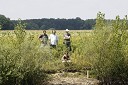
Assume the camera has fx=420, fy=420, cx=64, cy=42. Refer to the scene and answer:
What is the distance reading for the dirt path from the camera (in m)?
16.0

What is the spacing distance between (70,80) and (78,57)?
2.31 m

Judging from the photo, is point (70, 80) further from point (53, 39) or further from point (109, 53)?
point (53, 39)

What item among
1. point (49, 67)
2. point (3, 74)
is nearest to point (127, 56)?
point (49, 67)

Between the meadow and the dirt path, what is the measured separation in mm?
395

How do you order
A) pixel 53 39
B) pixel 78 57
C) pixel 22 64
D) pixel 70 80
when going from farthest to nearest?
1. pixel 53 39
2. pixel 78 57
3. pixel 70 80
4. pixel 22 64

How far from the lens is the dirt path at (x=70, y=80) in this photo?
16.0 m

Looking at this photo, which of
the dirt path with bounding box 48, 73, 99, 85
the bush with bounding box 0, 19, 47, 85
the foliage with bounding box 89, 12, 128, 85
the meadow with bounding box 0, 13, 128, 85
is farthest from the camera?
the foliage with bounding box 89, 12, 128, 85

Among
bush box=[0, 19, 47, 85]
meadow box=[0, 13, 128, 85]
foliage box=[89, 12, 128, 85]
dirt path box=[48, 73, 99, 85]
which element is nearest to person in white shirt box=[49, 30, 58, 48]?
meadow box=[0, 13, 128, 85]

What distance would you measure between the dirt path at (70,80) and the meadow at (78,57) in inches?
15.5

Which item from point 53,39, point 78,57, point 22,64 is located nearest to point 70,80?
point 78,57

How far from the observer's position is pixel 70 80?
1645 cm

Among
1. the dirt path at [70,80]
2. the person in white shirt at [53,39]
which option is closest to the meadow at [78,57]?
the dirt path at [70,80]

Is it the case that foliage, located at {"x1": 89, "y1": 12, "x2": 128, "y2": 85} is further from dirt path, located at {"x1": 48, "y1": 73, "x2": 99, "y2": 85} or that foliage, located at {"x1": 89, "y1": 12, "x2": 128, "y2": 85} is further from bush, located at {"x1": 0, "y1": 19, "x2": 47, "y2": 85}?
bush, located at {"x1": 0, "y1": 19, "x2": 47, "y2": 85}

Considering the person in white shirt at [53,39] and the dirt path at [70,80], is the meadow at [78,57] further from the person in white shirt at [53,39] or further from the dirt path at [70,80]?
the person in white shirt at [53,39]
